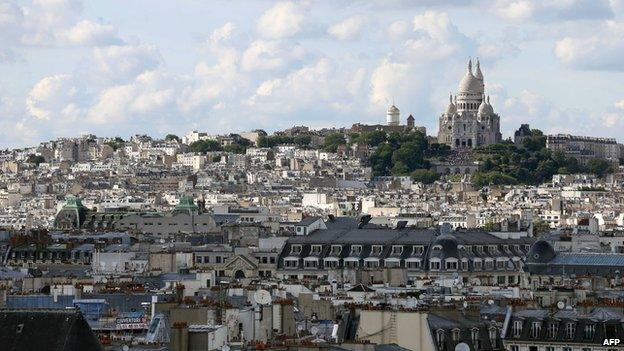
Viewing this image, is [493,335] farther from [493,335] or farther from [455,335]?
[455,335]

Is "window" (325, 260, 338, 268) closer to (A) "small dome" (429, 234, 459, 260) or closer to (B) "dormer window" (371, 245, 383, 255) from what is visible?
(B) "dormer window" (371, 245, 383, 255)

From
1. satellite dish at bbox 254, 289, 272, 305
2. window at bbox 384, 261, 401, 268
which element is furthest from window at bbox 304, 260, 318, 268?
satellite dish at bbox 254, 289, 272, 305

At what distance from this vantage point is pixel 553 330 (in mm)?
37281

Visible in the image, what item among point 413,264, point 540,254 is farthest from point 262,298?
point 413,264

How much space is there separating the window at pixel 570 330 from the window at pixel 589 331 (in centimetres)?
19

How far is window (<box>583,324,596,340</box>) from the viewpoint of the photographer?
36688 mm

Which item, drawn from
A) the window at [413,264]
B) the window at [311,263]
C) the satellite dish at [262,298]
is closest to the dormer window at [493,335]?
the satellite dish at [262,298]

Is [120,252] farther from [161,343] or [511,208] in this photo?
[511,208]

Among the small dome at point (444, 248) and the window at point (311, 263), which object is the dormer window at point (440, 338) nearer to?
the small dome at point (444, 248)

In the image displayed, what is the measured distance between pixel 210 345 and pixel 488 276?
37.1m

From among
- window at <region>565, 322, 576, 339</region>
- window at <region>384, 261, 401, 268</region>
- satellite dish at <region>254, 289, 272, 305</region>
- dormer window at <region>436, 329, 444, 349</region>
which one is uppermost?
window at <region>384, 261, 401, 268</region>

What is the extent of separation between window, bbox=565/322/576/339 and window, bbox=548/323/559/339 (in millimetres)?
165

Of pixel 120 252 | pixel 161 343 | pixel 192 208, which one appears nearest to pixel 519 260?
pixel 120 252

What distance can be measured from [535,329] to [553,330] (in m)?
0.30
